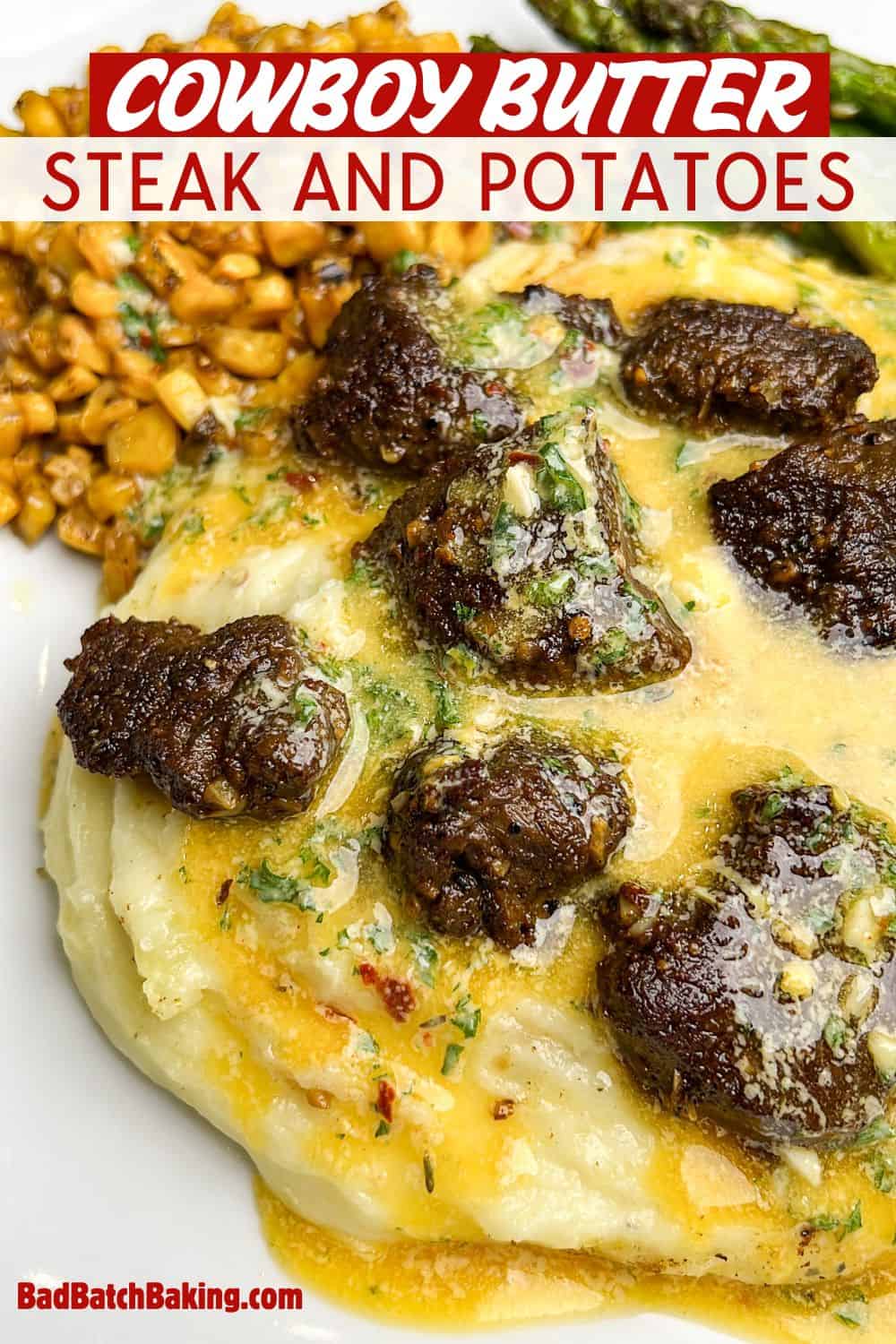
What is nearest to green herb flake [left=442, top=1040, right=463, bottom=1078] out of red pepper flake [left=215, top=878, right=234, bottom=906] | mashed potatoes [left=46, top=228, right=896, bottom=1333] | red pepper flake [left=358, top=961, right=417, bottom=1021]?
mashed potatoes [left=46, top=228, right=896, bottom=1333]

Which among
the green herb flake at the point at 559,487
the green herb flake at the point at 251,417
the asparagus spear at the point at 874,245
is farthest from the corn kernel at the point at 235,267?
the asparagus spear at the point at 874,245

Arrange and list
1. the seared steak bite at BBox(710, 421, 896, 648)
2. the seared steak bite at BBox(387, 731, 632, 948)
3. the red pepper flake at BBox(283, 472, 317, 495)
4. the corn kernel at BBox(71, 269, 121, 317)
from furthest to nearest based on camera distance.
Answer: the corn kernel at BBox(71, 269, 121, 317) < the red pepper flake at BBox(283, 472, 317, 495) < the seared steak bite at BBox(710, 421, 896, 648) < the seared steak bite at BBox(387, 731, 632, 948)

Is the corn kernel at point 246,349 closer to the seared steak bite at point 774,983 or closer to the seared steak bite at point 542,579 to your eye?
the seared steak bite at point 542,579

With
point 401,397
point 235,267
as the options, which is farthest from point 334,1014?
point 235,267

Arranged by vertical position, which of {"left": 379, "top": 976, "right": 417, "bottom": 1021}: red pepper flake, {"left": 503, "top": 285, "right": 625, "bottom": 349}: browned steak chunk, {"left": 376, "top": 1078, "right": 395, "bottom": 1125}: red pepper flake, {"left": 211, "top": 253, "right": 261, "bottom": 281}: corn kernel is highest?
{"left": 503, "top": 285, "right": 625, "bottom": 349}: browned steak chunk

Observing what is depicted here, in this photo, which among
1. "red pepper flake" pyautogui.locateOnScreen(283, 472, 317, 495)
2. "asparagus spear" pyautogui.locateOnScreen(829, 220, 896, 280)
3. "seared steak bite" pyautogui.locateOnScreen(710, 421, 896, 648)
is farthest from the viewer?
"asparagus spear" pyautogui.locateOnScreen(829, 220, 896, 280)

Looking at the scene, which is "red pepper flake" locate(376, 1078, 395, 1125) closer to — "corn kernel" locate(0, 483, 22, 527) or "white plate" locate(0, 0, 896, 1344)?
"white plate" locate(0, 0, 896, 1344)

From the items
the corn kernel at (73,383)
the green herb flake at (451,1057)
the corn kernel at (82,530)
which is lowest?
the green herb flake at (451,1057)
